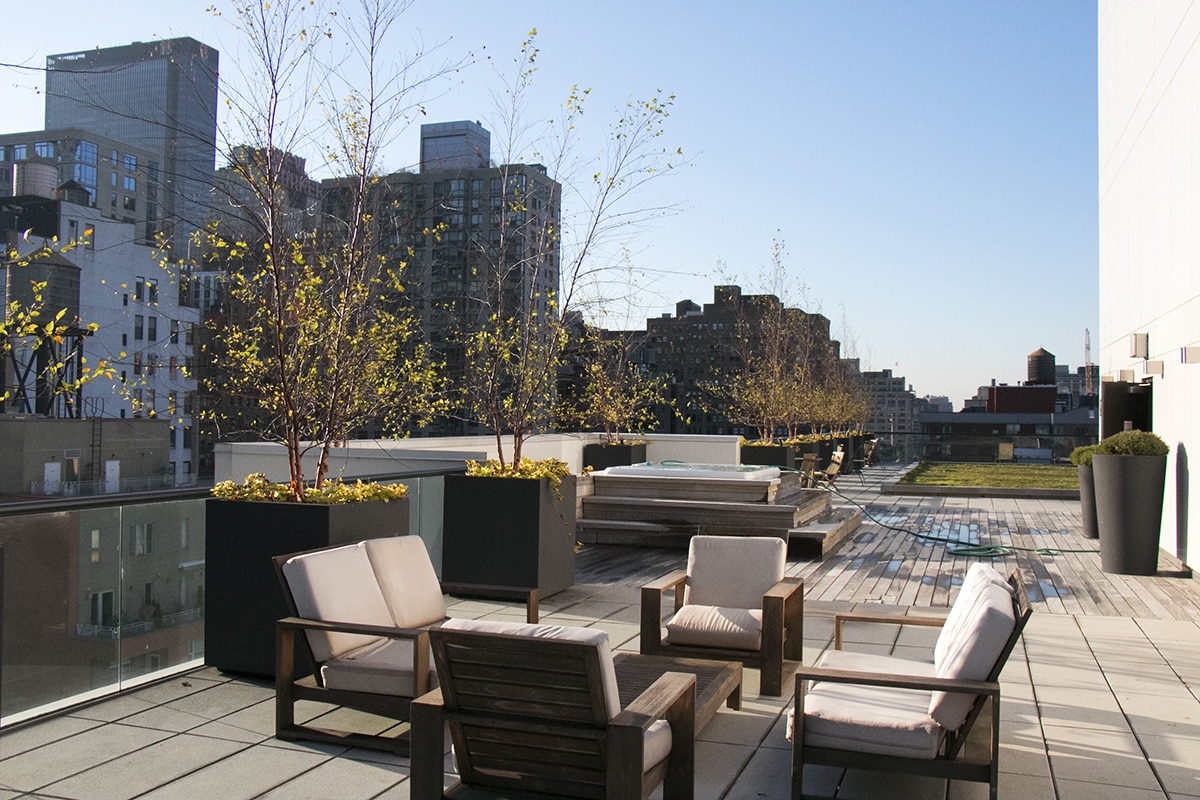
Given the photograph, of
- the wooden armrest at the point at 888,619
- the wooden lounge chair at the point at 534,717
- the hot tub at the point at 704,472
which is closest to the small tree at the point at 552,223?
the hot tub at the point at 704,472

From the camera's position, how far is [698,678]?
154 inches

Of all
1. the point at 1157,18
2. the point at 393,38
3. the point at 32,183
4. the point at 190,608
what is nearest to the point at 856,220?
the point at 1157,18

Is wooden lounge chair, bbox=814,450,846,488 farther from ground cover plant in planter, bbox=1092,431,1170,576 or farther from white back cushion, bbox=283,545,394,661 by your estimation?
white back cushion, bbox=283,545,394,661

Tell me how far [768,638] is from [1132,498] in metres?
5.50

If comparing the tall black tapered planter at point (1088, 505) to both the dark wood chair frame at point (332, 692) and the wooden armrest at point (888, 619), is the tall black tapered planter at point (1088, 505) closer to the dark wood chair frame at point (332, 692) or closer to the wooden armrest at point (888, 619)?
the wooden armrest at point (888, 619)

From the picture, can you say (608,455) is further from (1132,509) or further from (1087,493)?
(1132,509)

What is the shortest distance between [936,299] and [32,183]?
3422cm

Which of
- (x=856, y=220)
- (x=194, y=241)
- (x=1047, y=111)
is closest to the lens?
(x=194, y=241)

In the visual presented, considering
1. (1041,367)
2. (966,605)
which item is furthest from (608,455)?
(1041,367)

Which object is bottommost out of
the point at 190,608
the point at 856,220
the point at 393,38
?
the point at 190,608

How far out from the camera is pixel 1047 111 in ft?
47.0

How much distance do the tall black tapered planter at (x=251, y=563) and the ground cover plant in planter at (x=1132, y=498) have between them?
22.0ft

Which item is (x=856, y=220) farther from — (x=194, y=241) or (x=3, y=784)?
(x=3, y=784)

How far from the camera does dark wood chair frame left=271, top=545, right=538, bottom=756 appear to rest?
368cm
